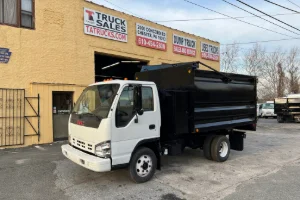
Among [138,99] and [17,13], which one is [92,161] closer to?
[138,99]

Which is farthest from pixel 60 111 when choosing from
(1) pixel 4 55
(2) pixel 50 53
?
(1) pixel 4 55

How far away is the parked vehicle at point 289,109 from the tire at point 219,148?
54.6 ft

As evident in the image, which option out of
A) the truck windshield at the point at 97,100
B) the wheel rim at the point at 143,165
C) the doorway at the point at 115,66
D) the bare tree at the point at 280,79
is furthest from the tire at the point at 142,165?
the bare tree at the point at 280,79

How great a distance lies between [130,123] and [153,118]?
0.70m

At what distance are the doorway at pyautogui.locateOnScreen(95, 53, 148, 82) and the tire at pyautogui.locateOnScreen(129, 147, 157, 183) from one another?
850cm

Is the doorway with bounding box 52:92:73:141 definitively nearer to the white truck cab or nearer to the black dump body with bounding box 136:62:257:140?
the black dump body with bounding box 136:62:257:140

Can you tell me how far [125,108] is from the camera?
5.28 meters

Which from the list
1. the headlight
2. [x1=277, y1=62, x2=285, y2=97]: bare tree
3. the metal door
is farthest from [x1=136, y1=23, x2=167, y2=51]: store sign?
[x1=277, y1=62, x2=285, y2=97]: bare tree

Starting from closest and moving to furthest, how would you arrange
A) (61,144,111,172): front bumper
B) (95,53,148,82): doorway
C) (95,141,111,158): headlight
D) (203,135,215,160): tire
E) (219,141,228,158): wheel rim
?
(61,144,111,172): front bumper < (95,141,111,158): headlight < (203,135,215,160): tire < (219,141,228,158): wheel rim < (95,53,148,82): doorway

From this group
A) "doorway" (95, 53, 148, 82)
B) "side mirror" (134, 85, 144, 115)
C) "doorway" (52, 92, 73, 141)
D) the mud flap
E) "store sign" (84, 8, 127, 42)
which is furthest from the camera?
"doorway" (95, 53, 148, 82)

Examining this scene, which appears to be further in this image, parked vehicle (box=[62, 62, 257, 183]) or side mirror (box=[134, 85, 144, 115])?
side mirror (box=[134, 85, 144, 115])

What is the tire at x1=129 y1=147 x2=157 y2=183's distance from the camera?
5480mm

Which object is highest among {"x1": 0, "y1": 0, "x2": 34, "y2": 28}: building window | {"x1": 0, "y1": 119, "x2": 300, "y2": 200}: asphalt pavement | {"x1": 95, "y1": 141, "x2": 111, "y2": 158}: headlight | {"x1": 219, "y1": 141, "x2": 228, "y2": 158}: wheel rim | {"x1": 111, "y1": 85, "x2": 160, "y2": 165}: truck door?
{"x1": 0, "y1": 0, "x2": 34, "y2": 28}: building window

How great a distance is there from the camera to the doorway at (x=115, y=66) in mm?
14209
